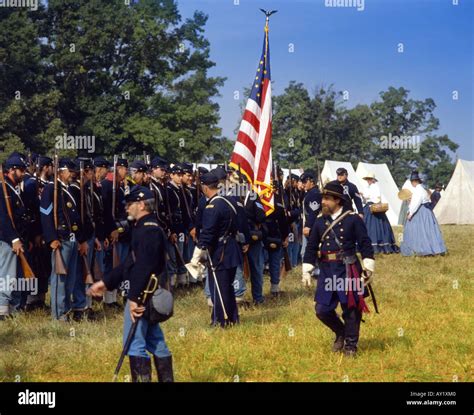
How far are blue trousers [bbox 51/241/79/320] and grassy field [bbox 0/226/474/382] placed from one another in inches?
9.8

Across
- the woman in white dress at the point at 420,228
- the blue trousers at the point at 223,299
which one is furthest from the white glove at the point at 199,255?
the woman in white dress at the point at 420,228

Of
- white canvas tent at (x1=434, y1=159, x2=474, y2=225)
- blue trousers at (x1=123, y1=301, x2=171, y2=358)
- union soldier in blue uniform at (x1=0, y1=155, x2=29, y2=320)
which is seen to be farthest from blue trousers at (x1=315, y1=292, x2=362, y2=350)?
white canvas tent at (x1=434, y1=159, x2=474, y2=225)

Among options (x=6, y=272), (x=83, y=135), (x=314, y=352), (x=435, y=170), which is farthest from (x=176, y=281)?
(x=435, y=170)

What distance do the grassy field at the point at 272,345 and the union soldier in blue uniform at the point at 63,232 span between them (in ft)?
1.21

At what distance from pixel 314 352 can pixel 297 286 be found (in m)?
5.12

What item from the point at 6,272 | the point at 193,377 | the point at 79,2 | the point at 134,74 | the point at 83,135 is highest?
the point at 79,2

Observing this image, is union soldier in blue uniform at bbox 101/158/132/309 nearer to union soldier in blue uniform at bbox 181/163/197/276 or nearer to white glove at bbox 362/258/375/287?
union soldier in blue uniform at bbox 181/163/197/276

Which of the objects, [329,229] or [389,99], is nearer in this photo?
[329,229]

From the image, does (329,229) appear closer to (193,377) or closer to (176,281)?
(193,377)

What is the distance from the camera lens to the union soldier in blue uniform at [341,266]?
26.7ft

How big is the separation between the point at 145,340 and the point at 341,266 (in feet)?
8.27

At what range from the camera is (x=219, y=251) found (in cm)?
962

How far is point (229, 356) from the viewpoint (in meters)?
8.14

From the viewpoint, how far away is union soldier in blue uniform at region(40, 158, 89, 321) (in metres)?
10.1
